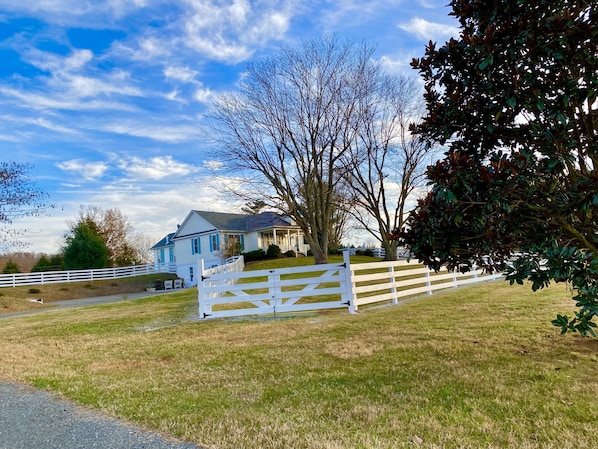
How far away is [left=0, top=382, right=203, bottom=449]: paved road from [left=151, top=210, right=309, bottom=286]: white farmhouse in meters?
30.4

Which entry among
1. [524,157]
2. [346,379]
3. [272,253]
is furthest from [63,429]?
[272,253]

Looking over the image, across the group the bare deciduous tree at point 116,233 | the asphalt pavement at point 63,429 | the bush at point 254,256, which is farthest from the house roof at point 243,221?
the asphalt pavement at point 63,429

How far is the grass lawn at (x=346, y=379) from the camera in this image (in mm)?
2801

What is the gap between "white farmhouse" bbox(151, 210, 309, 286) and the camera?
35.4m

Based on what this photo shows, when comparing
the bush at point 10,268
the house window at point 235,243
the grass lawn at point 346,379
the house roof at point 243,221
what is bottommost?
the grass lawn at point 346,379

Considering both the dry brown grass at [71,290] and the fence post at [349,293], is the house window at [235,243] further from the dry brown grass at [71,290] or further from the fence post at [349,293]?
the fence post at [349,293]

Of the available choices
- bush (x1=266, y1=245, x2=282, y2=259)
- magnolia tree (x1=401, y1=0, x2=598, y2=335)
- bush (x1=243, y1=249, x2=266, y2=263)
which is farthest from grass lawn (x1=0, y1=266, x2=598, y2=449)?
bush (x1=266, y1=245, x2=282, y2=259)

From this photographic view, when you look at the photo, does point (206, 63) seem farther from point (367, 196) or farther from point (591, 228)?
point (367, 196)

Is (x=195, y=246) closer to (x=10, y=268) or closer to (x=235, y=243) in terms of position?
(x=235, y=243)

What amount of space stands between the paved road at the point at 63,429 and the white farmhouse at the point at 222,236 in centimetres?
3045

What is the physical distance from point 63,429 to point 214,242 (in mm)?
32742

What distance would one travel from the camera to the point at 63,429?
Answer: 3182mm

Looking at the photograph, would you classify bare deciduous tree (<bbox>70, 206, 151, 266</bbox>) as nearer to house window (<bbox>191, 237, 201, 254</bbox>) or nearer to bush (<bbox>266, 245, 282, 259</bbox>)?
house window (<bbox>191, 237, 201, 254</bbox>)

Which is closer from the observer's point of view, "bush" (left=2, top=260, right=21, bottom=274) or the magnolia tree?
the magnolia tree
